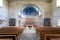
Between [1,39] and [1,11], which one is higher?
[1,11]

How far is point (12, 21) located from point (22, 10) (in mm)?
1654

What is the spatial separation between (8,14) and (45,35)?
12163 millimetres

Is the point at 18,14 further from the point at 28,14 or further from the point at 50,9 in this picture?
the point at 50,9

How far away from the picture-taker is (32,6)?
14156 millimetres

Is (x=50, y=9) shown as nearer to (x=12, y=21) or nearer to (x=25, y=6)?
(x=25, y=6)

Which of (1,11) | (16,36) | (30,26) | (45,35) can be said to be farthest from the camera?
(30,26)

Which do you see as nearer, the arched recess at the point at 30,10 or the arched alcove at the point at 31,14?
the arched alcove at the point at 31,14

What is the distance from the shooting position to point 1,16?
11.2 metres

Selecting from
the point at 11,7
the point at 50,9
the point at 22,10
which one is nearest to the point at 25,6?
the point at 22,10

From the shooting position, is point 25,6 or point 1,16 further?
point 25,6

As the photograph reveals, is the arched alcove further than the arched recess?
No

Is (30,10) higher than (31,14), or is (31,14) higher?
(30,10)

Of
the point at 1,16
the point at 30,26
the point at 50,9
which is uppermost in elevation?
the point at 50,9

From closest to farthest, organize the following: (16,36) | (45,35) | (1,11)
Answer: (45,35) < (16,36) < (1,11)
